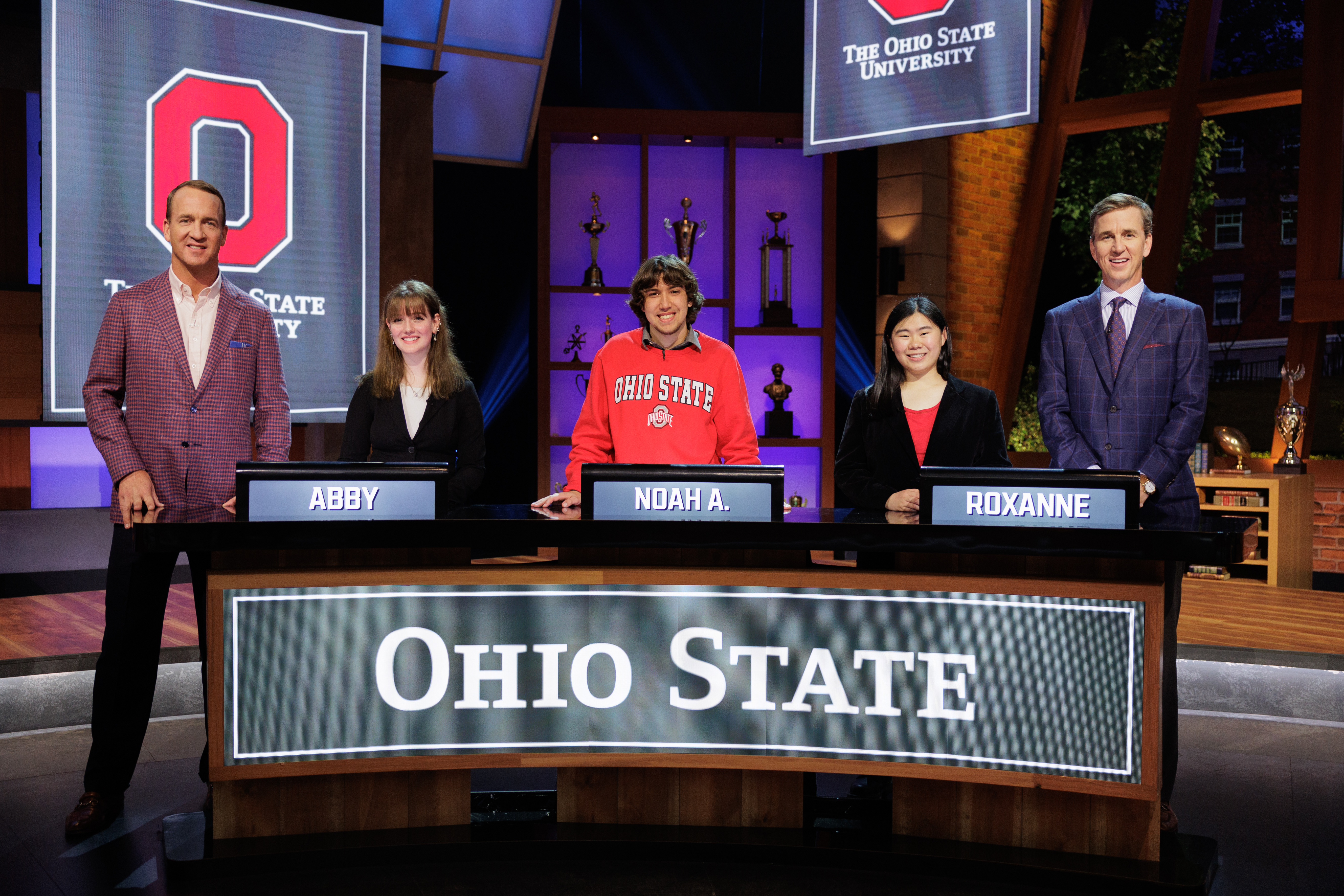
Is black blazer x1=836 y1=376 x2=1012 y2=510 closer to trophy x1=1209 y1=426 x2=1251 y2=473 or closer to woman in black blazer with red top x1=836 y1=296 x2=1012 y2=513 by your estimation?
woman in black blazer with red top x1=836 y1=296 x2=1012 y2=513

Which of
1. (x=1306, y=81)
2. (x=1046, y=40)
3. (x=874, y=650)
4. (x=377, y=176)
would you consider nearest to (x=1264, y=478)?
(x=1306, y=81)

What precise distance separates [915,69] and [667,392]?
2292 mm

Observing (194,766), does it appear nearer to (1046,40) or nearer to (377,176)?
(377,176)

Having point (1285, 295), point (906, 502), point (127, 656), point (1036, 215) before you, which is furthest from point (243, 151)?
point (1285, 295)

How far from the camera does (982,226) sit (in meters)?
7.11

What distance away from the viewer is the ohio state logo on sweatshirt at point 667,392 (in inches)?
109

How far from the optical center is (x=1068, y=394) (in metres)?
2.57

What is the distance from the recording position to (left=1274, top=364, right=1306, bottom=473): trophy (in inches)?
233

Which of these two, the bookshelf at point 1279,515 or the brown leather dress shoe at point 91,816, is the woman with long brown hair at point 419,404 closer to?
the brown leather dress shoe at point 91,816

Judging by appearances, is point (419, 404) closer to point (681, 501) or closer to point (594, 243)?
point (681, 501)

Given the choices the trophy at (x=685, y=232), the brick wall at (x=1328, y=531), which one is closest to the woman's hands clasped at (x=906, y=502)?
the trophy at (x=685, y=232)

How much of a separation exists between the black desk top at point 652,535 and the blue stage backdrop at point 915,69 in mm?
2422

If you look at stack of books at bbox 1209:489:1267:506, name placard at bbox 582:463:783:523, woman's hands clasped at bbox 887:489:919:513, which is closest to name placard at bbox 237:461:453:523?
name placard at bbox 582:463:783:523

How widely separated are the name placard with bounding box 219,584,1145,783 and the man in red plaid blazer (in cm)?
42
